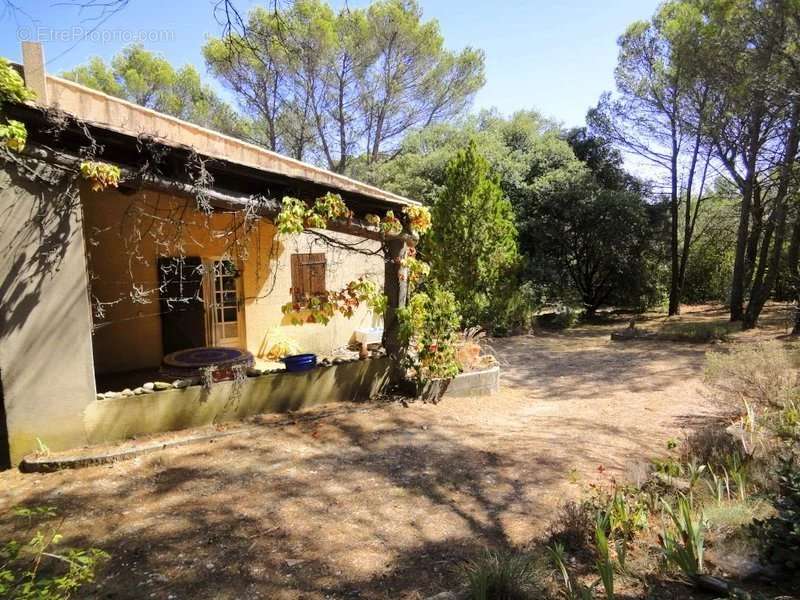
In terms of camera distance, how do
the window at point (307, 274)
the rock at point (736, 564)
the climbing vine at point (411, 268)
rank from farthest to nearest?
the window at point (307, 274), the climbing vine at point (411, 268), the rock at point (736, 564)

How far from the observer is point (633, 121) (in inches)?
705

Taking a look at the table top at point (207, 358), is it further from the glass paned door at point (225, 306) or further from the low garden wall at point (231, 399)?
the glass paned door at point (225, 306)

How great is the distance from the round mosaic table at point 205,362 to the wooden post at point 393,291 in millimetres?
2001

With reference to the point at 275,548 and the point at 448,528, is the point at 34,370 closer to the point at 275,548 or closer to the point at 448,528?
the point at 275,548

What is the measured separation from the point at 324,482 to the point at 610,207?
15.0 metres

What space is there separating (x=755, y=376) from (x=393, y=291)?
4543mm

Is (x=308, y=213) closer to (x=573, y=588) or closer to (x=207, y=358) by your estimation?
(x=207, y=358)

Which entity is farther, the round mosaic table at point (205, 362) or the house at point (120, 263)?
the round mosaic table at point (205, 362)

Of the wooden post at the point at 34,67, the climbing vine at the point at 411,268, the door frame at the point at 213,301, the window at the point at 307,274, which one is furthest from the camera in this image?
the window at the point at 307,274

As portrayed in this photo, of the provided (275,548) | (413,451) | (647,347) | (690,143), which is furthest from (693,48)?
(275,548)

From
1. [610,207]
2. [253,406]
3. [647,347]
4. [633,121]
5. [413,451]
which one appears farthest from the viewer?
[633,121]

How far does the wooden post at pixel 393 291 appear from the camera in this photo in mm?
7066

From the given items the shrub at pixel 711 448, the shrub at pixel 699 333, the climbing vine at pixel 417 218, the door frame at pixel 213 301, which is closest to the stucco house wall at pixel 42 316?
the door frame at pixel 213 301

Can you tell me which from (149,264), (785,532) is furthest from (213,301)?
(785,532)
